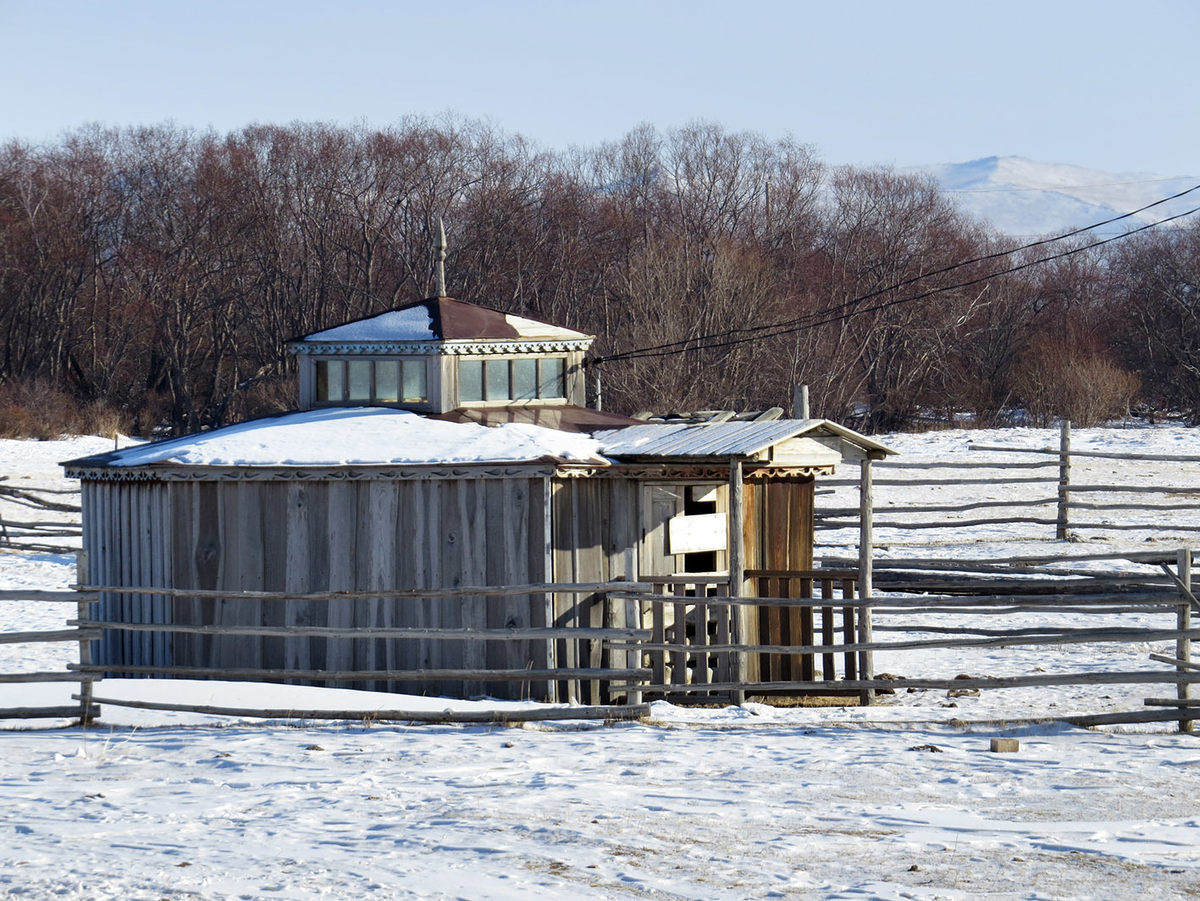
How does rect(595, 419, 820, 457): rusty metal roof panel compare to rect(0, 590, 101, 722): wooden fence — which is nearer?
rect(0, 590, 101, 722): wooden fence

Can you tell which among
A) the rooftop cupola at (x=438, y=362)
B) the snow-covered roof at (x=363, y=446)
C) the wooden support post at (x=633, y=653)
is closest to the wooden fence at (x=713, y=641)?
the wooden support post at (x=633, y=653)

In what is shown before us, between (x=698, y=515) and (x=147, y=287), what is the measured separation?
39.0 m

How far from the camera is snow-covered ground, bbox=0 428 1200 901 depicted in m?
6.25

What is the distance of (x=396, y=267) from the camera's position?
158ft

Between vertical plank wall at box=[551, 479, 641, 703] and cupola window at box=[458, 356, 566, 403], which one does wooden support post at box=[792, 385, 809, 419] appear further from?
vertical plank wall at box=[551, 479, 641, 703]

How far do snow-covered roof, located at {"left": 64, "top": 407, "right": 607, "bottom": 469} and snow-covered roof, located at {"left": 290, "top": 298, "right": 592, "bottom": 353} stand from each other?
120cm

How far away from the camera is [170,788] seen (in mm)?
8055

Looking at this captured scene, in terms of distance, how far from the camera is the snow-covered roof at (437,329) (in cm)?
1477

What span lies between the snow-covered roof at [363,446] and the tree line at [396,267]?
2860 centimetres

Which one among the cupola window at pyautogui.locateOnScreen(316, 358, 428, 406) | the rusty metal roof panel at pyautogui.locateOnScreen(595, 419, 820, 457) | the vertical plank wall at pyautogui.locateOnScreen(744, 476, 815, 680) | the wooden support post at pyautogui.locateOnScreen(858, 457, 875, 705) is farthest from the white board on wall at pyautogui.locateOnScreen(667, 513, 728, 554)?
the cupola window at pyautogui.locateOnScreen(316, 358, 428, 406)

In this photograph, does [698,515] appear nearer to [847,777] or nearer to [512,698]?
[512,698]

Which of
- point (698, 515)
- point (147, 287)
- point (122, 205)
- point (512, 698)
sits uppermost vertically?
point (122, 205)

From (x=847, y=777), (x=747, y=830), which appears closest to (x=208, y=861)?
(x=747, y=830)

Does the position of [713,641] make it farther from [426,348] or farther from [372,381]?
[372,381]
